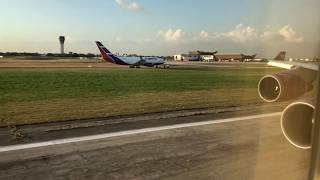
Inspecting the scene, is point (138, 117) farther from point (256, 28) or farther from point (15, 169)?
point (256, 28)

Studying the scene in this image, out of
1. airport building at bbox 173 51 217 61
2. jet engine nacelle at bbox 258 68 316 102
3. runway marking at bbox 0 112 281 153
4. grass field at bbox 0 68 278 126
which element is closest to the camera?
airport building at bbox 173 51 217 61

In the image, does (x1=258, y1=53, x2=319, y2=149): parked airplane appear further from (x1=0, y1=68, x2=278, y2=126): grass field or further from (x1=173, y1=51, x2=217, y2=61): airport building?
(x1=0, y1=68, x2=278, y2=126): grass field

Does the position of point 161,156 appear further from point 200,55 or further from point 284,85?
point 200,55

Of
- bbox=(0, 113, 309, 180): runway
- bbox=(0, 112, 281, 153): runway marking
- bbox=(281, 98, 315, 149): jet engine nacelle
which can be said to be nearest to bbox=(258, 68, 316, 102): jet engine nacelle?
bbox=(0, 113, 309, 180): runway

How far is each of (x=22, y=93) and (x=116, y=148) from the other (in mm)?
10535

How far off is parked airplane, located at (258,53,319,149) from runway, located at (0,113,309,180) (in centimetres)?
44

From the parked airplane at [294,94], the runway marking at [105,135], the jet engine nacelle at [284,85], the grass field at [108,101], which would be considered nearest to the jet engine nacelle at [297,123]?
the parked airplane at [294,94]

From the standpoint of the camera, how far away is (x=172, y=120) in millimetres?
8898

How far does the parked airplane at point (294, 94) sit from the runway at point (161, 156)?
44 cm

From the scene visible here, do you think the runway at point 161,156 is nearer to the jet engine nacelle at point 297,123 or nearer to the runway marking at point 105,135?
the runway marking at point 105,135

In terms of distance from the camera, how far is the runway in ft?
16.0

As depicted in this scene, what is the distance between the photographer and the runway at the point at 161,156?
489cm

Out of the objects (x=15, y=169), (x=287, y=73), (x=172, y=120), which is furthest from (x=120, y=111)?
(x=287, y=73)

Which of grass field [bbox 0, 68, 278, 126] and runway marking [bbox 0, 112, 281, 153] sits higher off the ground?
runway marking [bbox 0, 112, 281, 153]
